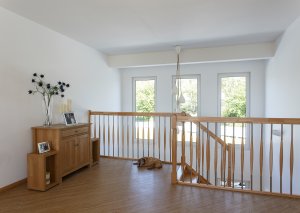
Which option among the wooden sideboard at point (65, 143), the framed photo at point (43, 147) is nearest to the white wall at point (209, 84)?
the wooden sideboard at point (65, 143)

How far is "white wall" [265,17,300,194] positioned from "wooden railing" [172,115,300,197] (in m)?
0.04

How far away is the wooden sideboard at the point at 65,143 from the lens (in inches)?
126

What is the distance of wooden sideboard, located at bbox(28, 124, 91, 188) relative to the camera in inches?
126

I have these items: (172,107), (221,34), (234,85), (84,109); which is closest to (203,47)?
(221,34)

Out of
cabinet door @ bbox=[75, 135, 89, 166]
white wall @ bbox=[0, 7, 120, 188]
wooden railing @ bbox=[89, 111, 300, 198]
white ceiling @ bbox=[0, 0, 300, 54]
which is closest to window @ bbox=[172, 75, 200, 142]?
wooden railing @ bbox=[89, 111, 300, 198]

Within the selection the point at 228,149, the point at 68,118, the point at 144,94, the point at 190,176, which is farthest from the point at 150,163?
the point at 144,94

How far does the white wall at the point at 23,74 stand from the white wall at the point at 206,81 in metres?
2.13

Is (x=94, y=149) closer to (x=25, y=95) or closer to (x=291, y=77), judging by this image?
(x=25, y=95)

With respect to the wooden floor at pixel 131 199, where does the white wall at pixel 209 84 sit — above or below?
above

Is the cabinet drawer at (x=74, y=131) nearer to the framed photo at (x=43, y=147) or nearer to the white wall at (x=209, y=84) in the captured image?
the framed photo at (x=43, y=147)

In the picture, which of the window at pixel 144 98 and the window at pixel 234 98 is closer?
the window at pixel 234 98

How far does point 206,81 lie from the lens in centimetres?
567

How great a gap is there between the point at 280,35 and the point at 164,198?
365 centimetres

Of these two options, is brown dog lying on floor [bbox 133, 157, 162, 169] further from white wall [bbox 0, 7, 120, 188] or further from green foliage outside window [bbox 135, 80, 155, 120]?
green foliage outside window [bbox 135, 80, 155, 120]
